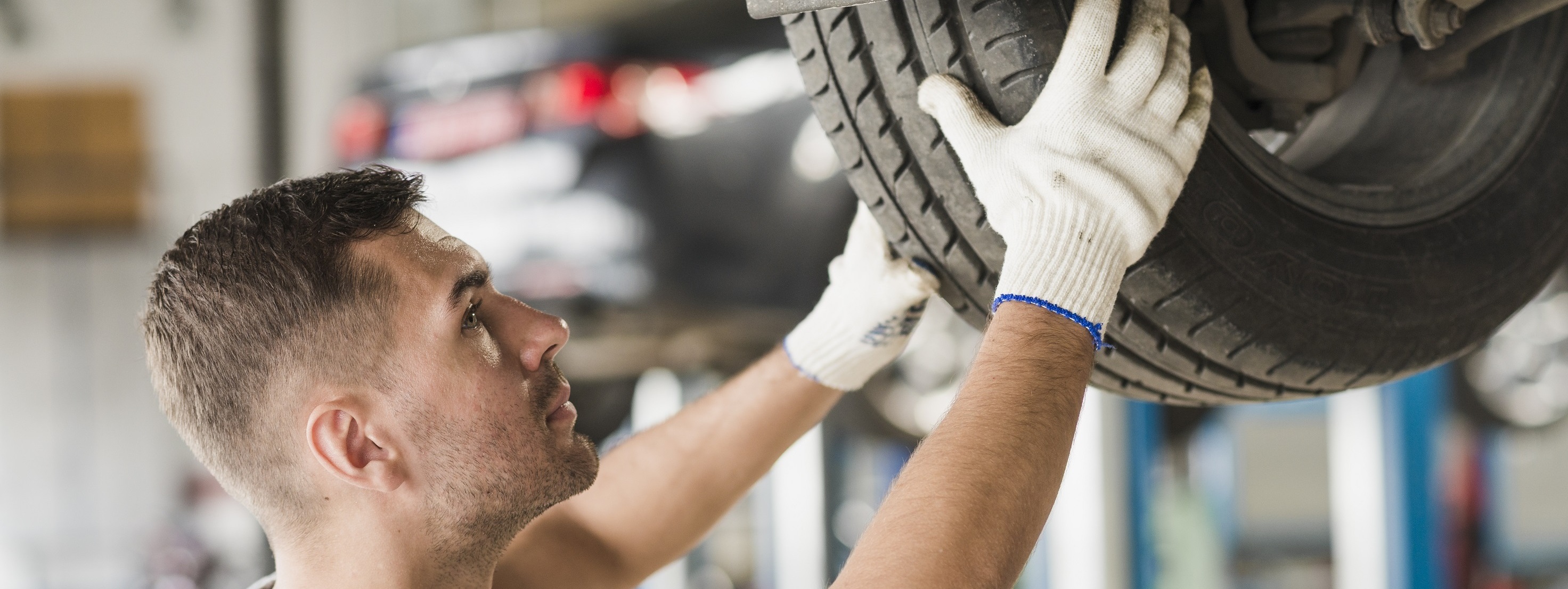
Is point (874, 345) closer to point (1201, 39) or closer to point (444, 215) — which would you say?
point (1201, 39)

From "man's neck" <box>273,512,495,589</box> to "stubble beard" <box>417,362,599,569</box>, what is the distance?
0.06 ft

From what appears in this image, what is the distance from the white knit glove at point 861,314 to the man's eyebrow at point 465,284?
35cm

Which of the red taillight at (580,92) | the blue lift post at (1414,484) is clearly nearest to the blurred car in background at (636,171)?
the red taillight at (580,92)

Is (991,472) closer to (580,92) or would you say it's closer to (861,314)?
(861,314)

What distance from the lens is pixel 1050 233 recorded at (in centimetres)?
91

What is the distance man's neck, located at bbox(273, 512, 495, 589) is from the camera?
1.19 metres

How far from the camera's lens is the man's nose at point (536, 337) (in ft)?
3.91

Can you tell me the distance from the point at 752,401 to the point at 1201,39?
634 mm

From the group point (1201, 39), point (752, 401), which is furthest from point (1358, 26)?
point (752, 401)

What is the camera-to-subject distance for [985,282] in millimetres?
1060

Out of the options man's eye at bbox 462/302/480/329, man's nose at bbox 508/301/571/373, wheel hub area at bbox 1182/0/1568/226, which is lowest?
man's nose at bbox 508/301/571/373

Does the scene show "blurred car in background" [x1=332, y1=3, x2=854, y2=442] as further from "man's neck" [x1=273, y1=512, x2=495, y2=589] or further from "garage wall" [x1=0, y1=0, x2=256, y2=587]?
"garage wall" [x1=0, y1=0, x2=256, y2=587]

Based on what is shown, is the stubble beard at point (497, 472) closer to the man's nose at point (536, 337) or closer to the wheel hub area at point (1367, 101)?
the man's nose at point (536, 337)

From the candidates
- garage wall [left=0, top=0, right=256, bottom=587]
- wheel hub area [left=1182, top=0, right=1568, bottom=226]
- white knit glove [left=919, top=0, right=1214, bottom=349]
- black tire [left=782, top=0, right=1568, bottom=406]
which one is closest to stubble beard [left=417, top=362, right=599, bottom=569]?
black tire [left=782, top=0, right=1568, bottom=406]
